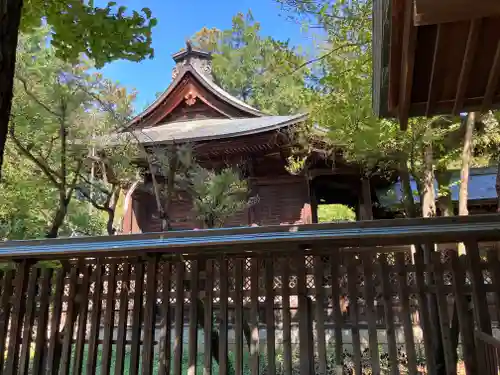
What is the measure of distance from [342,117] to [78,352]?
481cm

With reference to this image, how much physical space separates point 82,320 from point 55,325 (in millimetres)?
303

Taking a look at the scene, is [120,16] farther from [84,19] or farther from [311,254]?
[311,254]

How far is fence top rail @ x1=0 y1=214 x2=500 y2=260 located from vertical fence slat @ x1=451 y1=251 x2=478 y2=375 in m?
0.25

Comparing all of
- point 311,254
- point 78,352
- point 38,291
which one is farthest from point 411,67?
point 38,291

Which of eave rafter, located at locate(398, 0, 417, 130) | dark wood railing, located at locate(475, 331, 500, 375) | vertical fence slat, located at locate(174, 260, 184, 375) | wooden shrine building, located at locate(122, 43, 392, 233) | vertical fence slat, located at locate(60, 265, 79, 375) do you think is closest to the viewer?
eave rafter, located at locate(398, 0, 417, 130)

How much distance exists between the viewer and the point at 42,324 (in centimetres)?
409

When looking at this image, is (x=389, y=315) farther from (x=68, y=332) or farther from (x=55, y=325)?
(x=55, y=325)

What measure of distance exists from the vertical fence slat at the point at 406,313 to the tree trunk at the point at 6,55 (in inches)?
122

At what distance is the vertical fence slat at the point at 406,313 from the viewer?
3300 mm

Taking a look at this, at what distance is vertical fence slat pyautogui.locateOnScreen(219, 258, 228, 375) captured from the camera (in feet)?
11.9

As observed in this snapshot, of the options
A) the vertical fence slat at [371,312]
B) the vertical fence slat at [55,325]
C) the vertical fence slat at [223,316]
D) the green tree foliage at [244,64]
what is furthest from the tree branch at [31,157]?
the green tree foliage at [244,64]

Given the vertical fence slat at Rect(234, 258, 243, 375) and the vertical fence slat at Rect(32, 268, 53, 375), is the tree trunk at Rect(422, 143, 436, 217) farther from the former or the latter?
the vertical fence slat at Rect(32, 268, 53, 375)

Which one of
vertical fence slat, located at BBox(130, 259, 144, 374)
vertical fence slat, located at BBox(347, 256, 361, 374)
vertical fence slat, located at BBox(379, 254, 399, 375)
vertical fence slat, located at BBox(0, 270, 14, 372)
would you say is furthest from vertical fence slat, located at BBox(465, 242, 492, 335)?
vertical fence slat, located at BBox(0, 270, 14, 372)

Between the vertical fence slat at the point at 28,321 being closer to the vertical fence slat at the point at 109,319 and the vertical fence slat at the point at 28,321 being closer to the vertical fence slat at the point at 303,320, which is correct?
the vertical fence slat at the point at 109,319
